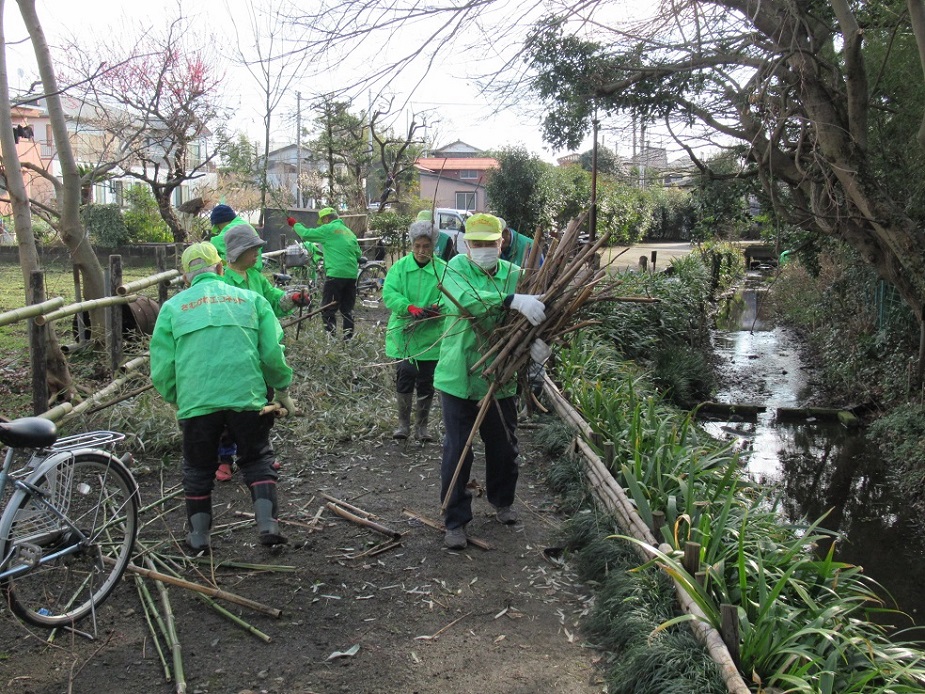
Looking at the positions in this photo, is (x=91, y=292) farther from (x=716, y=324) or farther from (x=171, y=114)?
(x=716, y=324)

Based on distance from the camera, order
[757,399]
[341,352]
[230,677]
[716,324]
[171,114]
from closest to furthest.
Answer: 1. [230,677]
2. [341,352]
3. [757,399]
4. [171,114]
5. [716,324]

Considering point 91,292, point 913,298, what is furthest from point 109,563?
point 913,298

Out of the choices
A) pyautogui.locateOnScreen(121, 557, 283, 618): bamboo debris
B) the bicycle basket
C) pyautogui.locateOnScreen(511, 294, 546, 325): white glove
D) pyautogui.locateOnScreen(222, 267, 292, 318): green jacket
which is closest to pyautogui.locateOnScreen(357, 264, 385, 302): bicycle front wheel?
the bicycle basket

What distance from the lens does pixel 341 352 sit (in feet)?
28.1

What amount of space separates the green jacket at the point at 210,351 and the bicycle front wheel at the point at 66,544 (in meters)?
0.50

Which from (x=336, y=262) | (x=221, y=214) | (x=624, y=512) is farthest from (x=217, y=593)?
(x=336, y=262)

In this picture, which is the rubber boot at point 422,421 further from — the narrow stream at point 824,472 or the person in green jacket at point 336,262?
the person in green jacket at point 336,262

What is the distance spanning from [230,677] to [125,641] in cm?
58

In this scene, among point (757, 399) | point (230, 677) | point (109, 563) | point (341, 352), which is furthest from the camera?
point (757, 399)

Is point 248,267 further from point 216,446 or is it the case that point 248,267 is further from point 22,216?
point 22,216

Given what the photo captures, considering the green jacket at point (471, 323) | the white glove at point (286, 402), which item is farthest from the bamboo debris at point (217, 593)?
the green jacket at point (471, 323)

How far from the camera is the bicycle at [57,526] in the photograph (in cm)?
336

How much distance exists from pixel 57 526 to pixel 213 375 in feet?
3.21

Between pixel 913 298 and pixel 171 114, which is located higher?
pixel 171 114
